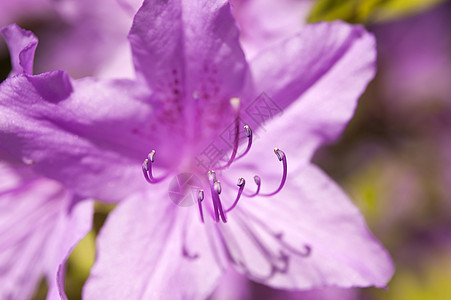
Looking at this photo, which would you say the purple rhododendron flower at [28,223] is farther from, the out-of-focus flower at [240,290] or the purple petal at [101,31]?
the out-of-focus flower at [240,290]

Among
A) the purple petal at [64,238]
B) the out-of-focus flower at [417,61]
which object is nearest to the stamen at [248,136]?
the purple petal at [64,238]

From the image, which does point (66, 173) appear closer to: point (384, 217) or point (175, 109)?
point (175, 109)

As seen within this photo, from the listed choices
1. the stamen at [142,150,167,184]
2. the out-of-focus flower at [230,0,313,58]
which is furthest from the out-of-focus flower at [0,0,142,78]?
the stamen at [142,150,167,184]

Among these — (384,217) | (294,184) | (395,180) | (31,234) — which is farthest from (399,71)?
(31,234)

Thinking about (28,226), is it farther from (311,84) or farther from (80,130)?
(311,84)

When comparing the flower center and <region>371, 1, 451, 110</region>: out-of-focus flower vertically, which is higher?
<region>371, 1, 451, 110</region>: out-of-focus flower

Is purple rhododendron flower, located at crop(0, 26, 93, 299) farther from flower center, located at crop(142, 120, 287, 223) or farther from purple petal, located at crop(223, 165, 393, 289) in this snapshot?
purple petal, located at crop(223, 165, 393, 289)
